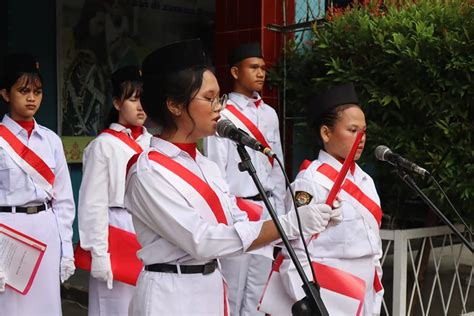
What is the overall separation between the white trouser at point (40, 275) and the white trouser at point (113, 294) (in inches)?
8.8

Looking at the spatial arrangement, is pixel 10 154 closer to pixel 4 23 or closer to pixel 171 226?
pixel 171 226

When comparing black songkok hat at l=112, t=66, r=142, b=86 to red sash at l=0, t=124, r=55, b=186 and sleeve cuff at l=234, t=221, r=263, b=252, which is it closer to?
red sash at l=0, t=124, r=55, b=186

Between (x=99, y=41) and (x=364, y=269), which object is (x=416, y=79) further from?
(x=99, y=41)

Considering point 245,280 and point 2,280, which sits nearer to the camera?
point 2,280

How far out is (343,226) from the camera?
3223mm

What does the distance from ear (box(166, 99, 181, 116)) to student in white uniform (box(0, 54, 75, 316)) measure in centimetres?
160

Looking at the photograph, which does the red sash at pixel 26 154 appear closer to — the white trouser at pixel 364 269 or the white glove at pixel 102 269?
the white glove at pixel 102 269

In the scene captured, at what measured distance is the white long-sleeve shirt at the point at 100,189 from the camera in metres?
3.98

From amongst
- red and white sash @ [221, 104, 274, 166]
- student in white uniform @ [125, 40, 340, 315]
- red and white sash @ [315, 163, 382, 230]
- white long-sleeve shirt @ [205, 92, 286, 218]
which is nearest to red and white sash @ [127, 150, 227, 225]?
student in white uniform @ [125, 40, 340, 315]

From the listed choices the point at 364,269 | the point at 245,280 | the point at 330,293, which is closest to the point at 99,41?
the point at 245,280

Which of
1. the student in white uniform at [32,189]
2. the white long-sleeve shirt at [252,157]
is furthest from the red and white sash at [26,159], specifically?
the white long-sleeve shirt at [252,157]

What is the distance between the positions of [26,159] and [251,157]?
148 centimetres

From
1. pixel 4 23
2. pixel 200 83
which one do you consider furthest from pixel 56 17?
pixel 200 83

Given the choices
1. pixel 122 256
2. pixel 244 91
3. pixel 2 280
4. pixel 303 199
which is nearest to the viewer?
pixel 303 199
